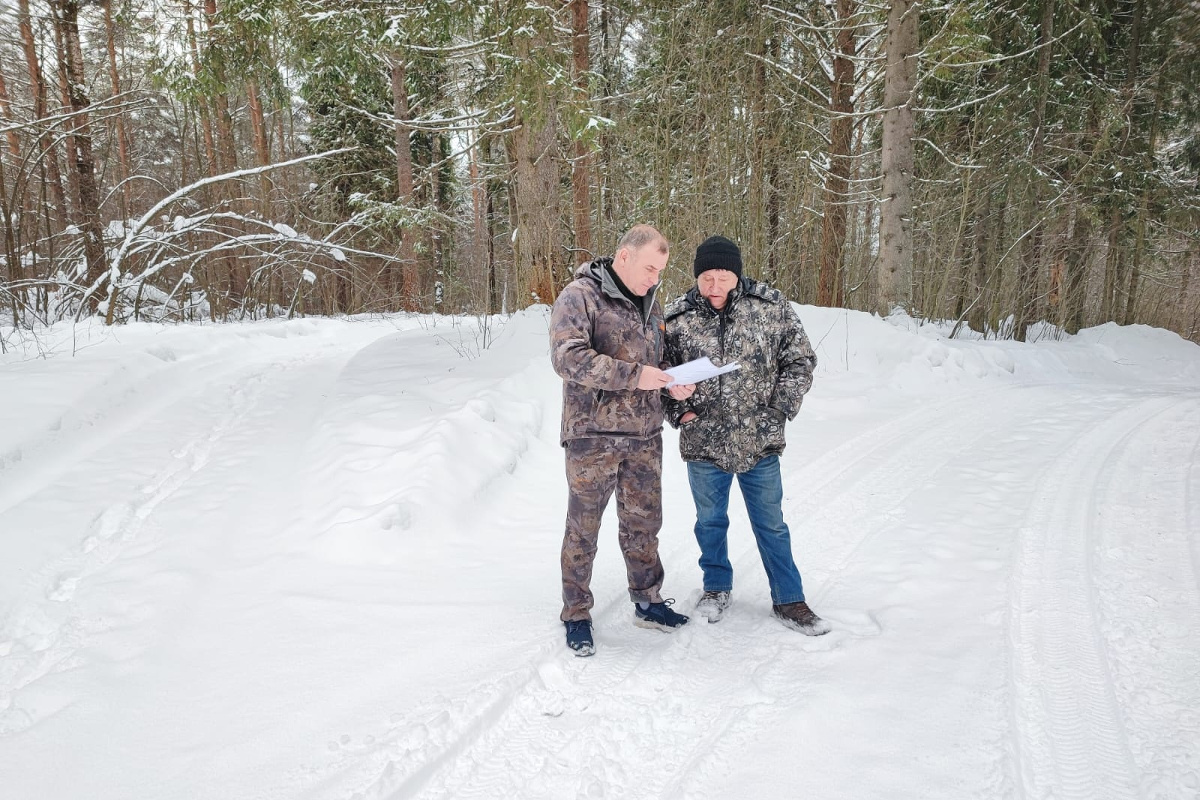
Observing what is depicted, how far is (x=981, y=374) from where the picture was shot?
30.2 feet

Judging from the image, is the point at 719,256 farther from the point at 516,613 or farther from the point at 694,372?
the point at 516,613

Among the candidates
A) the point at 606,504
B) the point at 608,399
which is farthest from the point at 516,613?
the point at 608,399

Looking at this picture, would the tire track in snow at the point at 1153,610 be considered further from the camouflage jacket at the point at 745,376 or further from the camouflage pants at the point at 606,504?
the camouflage pants at the point at 606,504

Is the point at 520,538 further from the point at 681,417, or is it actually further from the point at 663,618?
the point at 681,417

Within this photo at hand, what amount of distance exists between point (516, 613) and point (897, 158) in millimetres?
9837

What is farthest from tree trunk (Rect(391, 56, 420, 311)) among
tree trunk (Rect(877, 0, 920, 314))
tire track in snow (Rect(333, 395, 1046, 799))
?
tire track in snow (Rect(333, 395, 1046, 799))

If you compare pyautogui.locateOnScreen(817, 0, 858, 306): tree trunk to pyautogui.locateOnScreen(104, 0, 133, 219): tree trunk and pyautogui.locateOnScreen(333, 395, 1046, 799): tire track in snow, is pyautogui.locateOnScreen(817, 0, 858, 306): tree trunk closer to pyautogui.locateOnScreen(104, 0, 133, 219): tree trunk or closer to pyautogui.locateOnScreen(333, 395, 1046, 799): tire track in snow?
pyautogui.locateOnScreen(333, 395, 1046, 799): tire track in snow

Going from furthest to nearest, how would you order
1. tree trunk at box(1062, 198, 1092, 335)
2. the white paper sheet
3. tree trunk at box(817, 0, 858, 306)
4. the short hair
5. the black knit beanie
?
tree trunk at box(1062, 198, 1092, 335)
tree trunk at box(817, 0, 858, 306)
the black knit beanie
the short hair
the white paper sheet

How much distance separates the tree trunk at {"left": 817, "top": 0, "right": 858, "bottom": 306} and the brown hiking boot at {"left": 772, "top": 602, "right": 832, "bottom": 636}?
407 inches

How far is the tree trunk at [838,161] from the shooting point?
12.0 m

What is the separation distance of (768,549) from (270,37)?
7.44 meters

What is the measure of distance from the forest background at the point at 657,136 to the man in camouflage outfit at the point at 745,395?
3.58m

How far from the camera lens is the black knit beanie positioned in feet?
9.81

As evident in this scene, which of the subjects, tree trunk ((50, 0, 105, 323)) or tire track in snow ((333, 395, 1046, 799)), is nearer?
tire track in snow ((333, 395, 1046, 799))
